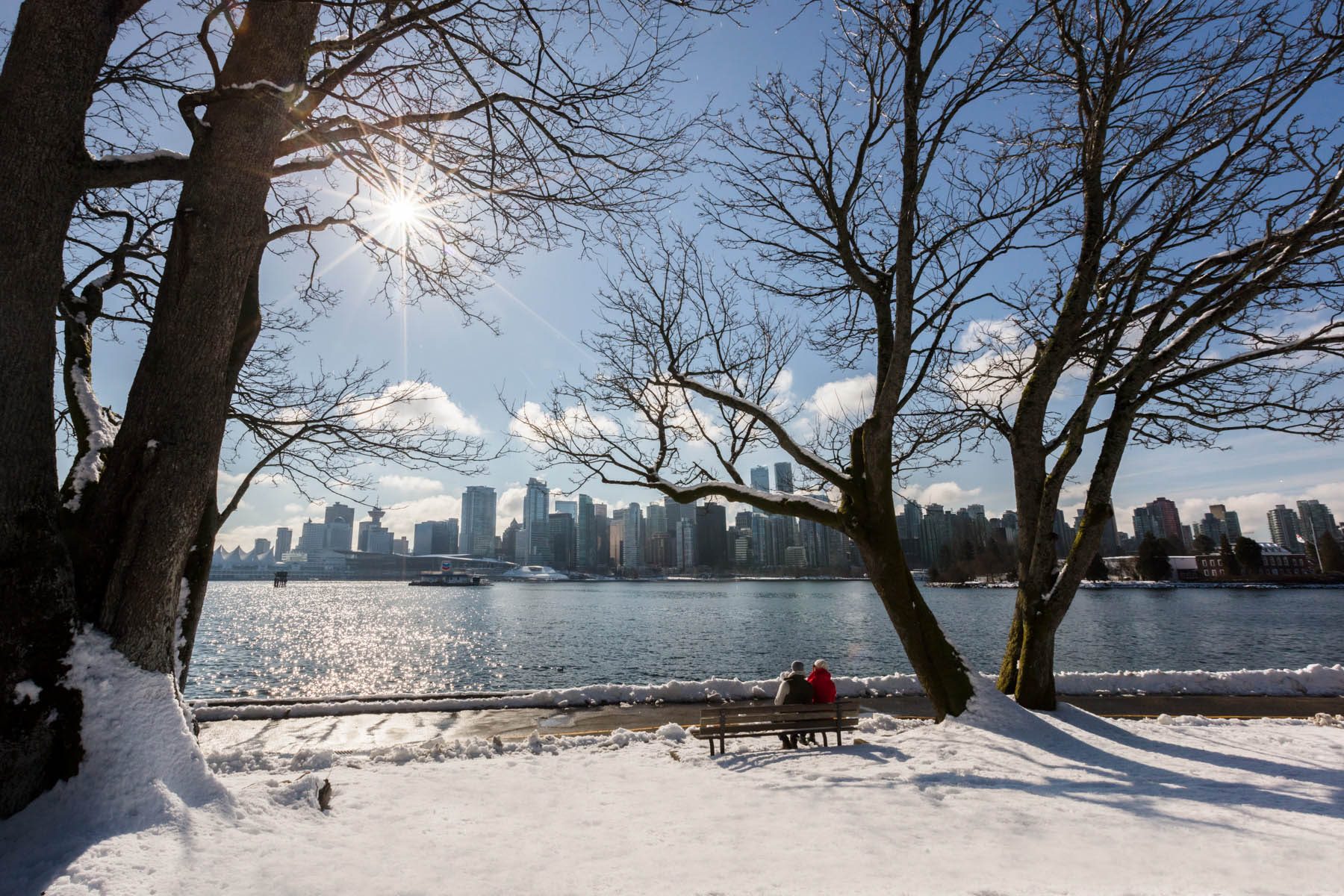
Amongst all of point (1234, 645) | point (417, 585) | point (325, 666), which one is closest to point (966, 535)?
point (1234, 645)

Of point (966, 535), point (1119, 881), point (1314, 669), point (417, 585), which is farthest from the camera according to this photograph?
point (417, 585)

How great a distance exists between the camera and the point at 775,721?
8.39 metres

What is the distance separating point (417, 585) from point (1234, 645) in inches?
5555

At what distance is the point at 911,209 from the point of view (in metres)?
7.94

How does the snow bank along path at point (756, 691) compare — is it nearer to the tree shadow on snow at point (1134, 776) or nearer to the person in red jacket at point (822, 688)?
the person in red jacket at point (822, 688)

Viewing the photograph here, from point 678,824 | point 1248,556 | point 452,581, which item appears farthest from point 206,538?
point 1248,556

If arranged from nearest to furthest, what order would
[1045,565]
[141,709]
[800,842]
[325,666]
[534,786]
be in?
1. [141,709]
2. [800,842]
3. [534,786]
4. [1045,565]
5. [325,666]

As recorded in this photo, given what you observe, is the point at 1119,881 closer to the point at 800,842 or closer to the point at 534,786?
Answer: the point at 800,842

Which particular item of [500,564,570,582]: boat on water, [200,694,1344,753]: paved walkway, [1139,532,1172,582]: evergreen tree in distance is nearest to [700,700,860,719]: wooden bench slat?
[200,694,1344,753]: paved walkway

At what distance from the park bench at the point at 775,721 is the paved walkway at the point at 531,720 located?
2.14m

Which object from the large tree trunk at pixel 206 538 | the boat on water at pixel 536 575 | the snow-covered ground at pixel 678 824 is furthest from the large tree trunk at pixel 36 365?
the boat on water at pixel 536 575

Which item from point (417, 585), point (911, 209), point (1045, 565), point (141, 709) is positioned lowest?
point (417, 585)

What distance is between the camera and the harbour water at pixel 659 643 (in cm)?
2459

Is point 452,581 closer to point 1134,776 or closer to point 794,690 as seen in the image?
point 794,690
